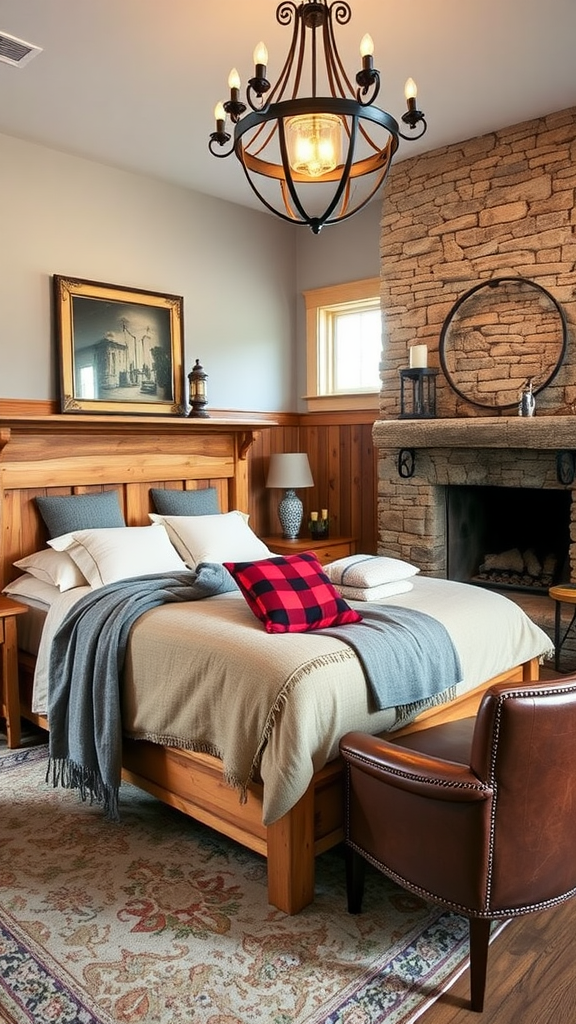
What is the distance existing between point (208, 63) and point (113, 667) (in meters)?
2.63

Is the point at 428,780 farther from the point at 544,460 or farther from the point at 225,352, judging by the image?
the point at 225,352

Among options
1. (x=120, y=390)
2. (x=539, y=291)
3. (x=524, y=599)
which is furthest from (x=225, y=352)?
(x=524, y=599)

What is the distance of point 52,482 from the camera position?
155 inches

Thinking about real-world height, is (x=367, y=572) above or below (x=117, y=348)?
below

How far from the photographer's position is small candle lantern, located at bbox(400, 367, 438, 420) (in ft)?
15.0

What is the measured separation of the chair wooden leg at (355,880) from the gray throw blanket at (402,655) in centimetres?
43

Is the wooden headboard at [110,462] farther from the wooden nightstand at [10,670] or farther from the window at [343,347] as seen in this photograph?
the window at [343,347]

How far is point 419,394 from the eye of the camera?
461 cm

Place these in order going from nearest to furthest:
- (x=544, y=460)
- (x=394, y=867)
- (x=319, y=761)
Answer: (x=394, y=867) → (x=319, y=761) → (x=544, y=460)

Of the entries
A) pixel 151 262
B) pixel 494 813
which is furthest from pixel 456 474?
pixel 494 813

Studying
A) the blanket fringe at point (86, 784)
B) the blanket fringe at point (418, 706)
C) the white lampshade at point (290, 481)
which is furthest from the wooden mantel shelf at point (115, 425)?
the blanket fringe at point (418, 706)

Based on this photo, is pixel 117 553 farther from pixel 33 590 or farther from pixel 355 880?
pixel 355 880

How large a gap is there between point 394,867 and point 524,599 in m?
3.00

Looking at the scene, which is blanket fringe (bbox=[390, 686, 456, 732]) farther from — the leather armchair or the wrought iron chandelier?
the wrought iron chandelier
